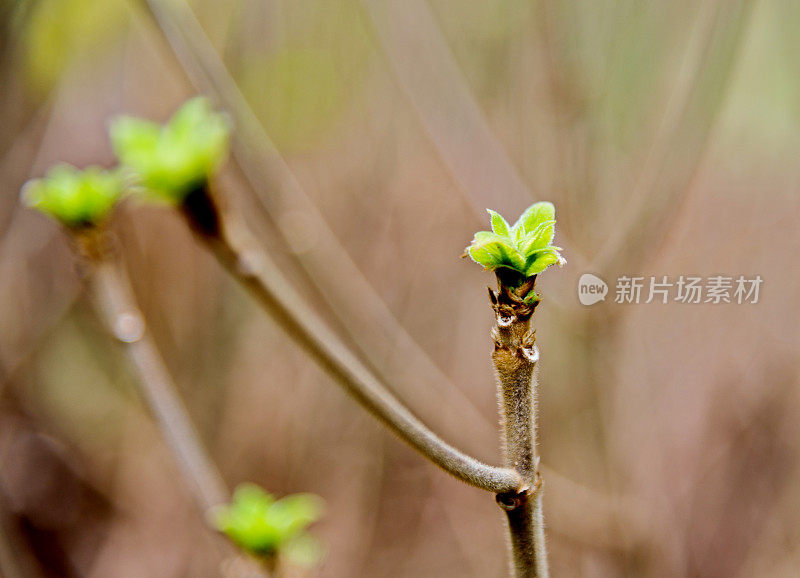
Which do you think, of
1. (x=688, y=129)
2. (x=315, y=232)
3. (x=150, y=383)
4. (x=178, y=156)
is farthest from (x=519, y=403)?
(x=315, y=232)

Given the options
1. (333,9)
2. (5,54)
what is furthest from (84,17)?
(333,9)

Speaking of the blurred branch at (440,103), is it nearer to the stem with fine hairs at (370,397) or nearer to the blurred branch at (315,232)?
the blurred branch at (315,232)

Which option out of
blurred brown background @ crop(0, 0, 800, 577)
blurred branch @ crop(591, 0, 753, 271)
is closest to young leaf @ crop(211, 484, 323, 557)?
blurred branch @ crop(591, 0, 753, 271)

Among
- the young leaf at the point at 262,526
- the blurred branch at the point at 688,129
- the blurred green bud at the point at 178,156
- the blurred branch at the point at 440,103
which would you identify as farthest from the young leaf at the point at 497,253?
the blurred branch at the point at 440,103

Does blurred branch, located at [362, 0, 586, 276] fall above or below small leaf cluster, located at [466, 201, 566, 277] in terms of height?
above

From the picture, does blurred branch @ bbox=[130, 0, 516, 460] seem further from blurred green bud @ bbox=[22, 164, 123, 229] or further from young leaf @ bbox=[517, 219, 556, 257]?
young leaf @ bbox=[517, 219, 556, 257]

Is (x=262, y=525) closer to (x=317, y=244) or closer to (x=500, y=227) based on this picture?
(x=500, y=227)

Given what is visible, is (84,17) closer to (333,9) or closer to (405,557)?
(333,9)
